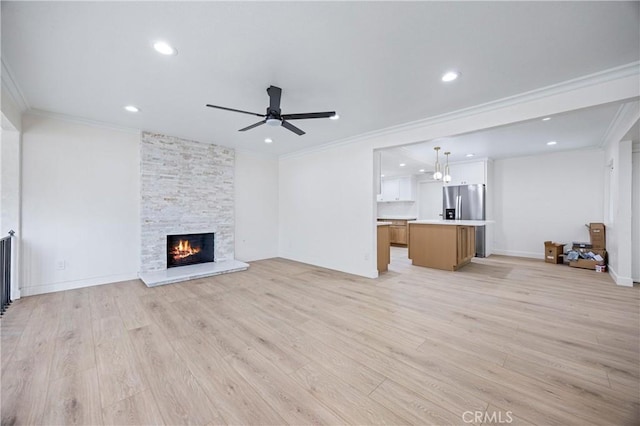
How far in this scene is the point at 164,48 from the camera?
7.37 ft

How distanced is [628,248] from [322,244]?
5173 mm

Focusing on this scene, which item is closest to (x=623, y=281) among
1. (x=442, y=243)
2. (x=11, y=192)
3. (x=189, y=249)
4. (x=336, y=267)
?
(x=442, y=243)

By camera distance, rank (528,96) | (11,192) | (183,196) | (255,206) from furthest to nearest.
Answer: (255,206) < (183,196) < (11,192) < (528,96)

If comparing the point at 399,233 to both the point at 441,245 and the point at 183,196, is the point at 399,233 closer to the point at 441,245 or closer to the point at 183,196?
the point at 441,245

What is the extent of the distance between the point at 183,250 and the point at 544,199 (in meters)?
8.70

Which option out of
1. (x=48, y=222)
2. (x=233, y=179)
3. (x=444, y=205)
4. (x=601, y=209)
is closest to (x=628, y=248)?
(x=601, y=209)

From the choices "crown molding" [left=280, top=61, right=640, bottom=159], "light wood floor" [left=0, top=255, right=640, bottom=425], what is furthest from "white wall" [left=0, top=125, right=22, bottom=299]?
"crown molding" [left=280, top=61, right=640, bottom=159]

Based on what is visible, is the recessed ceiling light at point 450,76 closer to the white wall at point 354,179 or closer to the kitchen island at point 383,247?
the white wall at point 354,179

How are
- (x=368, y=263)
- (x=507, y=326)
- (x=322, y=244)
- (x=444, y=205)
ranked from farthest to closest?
(x=444, y=205) → (x=322, y=244) → (x=368, y=263) → (x=507, y=326)

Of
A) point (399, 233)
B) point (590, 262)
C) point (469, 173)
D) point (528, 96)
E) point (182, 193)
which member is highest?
point (528, 96)

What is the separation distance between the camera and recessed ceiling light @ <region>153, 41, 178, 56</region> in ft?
7.17

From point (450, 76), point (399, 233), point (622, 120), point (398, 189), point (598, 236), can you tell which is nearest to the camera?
point (450, 76)

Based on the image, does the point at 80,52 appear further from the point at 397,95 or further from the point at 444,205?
the point at 444,205

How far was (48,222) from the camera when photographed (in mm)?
3807
